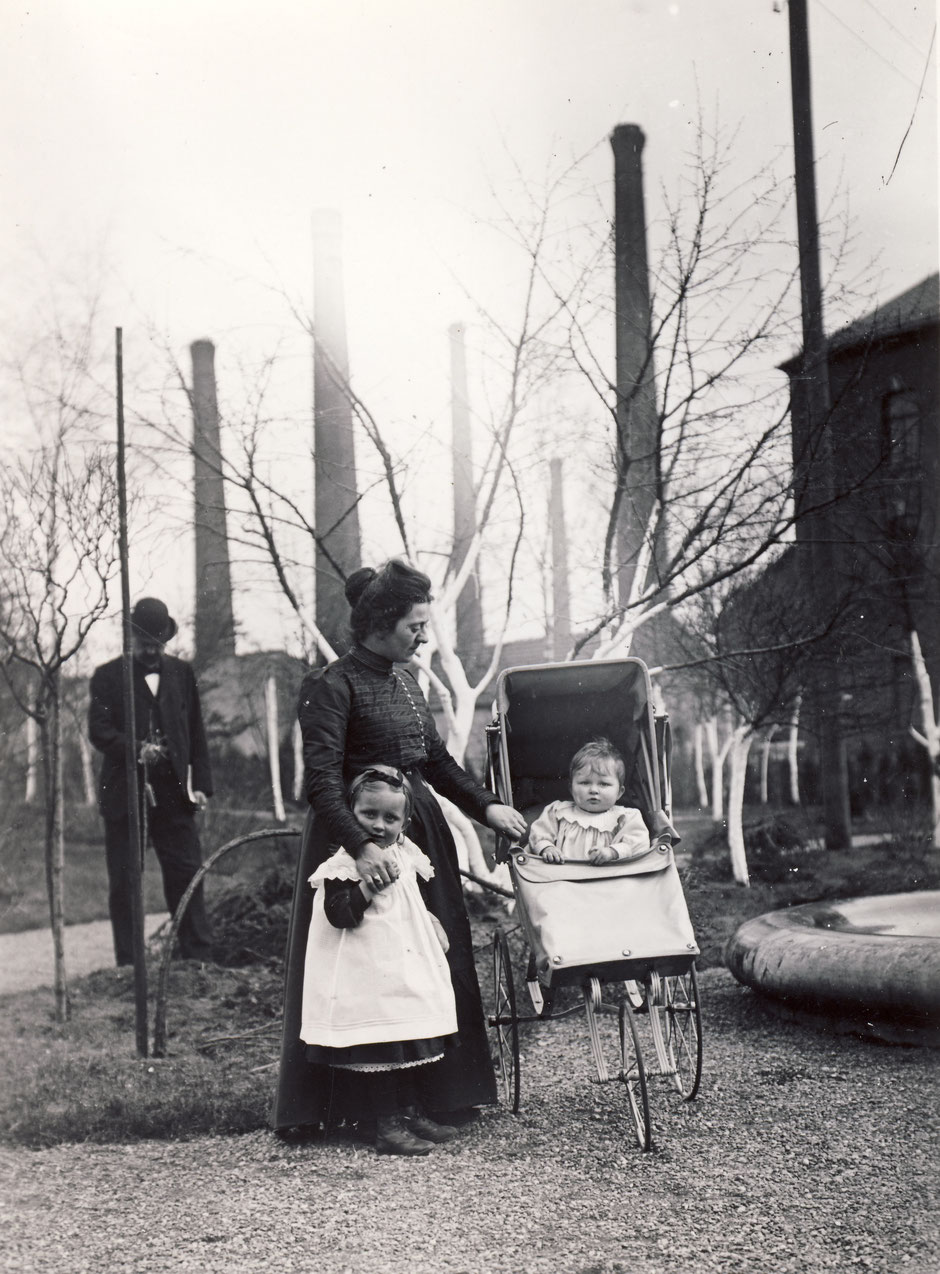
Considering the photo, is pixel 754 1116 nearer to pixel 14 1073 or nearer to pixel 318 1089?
pixel 318 1089

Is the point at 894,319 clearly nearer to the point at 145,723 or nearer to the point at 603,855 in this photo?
the point at 603,855

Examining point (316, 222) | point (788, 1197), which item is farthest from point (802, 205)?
point (788, 1197)

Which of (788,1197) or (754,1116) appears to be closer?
(788,1197)

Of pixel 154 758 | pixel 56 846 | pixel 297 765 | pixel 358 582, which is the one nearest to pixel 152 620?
pixel 154 758

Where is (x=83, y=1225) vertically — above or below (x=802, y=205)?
below

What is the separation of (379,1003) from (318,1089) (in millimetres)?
519

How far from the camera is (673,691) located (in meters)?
6.00

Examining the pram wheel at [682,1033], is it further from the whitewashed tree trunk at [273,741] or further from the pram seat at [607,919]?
the whitewashed tree trunk at [273,741]

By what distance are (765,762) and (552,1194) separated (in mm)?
3116

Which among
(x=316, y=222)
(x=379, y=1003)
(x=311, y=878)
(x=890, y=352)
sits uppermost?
(x=316, y=222)

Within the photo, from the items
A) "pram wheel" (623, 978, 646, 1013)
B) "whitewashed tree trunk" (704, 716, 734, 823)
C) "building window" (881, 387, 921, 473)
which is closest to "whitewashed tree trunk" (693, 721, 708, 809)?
"whitewashed tree trunk" (704, 716, 734, 823)

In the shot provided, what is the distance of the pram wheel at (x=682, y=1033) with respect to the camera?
3.80 metres

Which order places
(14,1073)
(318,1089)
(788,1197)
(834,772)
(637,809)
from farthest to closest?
(834,772) → (14,1073) → (637,809) → (318,1089) → (788,1197)

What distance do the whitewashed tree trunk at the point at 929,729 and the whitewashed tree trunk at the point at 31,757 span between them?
4345 mm
